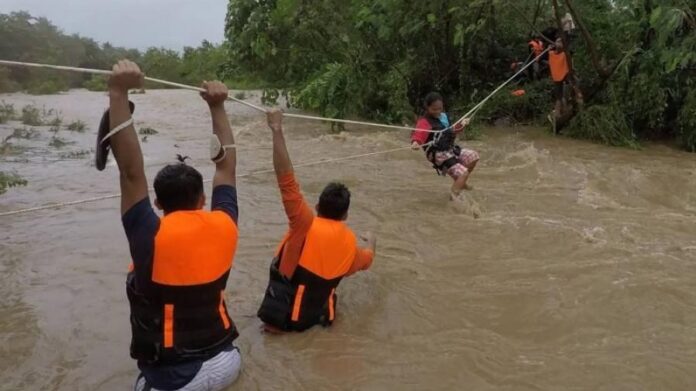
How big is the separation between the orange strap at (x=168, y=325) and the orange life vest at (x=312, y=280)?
123 centimetres

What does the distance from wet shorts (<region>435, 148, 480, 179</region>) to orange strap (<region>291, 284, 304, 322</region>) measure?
359 cm

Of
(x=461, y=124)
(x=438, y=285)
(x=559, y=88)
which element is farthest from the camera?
(x=559, y=88)

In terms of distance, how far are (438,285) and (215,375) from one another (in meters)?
2.30

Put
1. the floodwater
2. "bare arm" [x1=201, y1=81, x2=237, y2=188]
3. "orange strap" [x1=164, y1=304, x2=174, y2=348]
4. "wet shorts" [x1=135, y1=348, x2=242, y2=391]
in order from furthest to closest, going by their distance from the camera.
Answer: the floodwater, "bare arm" [x1=201, y1=81, x2=237, y2=188], "wet shorts" [x1=135, y1=348, x2=242, y2=391], "orange strap" [x1=164, y1=304, x2=174, y2=348]

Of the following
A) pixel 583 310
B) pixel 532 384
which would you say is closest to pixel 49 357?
pixel 532 384

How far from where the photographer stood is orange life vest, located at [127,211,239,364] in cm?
264

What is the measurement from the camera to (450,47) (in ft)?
42.3

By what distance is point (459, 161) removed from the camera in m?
7.28

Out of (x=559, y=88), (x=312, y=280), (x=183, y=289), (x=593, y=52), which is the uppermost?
(x=593, y=52)

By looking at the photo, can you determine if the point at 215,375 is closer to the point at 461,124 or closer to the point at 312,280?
the point at 312,280

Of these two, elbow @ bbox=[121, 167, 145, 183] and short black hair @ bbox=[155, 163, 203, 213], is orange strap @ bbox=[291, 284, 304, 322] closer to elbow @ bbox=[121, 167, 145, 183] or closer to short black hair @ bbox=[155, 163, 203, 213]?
short black hair @ bbox=[155, 163, 203, 213]

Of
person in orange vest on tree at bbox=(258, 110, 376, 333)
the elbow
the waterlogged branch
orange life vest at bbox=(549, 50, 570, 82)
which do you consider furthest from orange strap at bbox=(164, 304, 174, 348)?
orange life vest at bbox=(549, 50, 570, 82)

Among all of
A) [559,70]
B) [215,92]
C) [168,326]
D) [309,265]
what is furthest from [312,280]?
[559,70]

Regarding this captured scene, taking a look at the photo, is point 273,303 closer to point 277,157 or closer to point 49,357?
point 277,157
